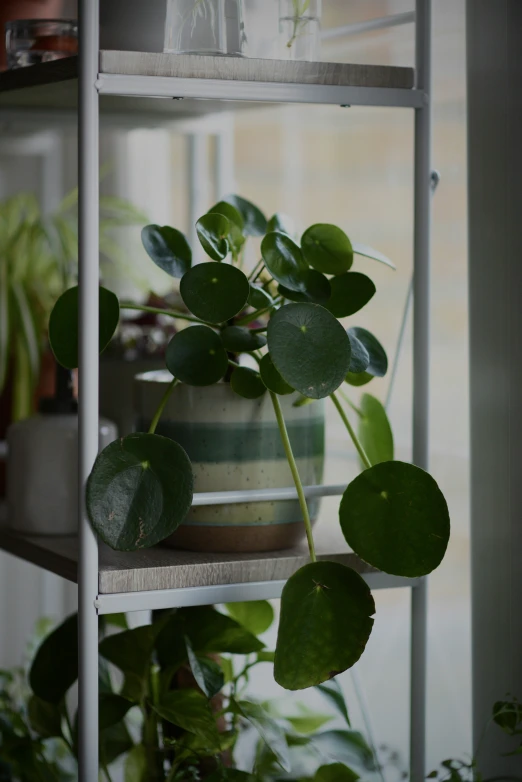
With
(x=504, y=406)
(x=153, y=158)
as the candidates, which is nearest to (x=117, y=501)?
(x=504, y=406)

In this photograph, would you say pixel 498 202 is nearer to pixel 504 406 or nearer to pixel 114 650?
pixel 504 406

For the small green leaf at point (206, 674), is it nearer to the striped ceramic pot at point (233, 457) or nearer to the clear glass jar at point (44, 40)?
the striped ceramic pot at point (233, 457)

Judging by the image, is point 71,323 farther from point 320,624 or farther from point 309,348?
point 320,624

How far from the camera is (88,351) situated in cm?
94

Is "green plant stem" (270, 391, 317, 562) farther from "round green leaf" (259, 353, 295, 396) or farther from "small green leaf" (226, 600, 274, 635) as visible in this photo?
"small green leaf" (226, 600, 274, 635)

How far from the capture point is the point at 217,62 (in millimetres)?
964

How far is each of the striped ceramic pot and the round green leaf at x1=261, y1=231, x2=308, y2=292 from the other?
119 millimetres

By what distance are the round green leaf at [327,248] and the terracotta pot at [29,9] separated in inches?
→ 22.2

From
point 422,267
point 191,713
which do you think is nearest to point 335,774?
point 191,713

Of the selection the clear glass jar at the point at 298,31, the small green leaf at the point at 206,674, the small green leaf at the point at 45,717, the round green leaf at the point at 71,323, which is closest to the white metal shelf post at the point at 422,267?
the clear glass jar at the point at 298,31

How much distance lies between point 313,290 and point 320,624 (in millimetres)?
308

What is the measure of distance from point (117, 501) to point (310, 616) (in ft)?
0.64

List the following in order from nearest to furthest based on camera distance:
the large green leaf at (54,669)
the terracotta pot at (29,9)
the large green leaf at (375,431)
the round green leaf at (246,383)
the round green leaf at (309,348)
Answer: the round green leaf at (309,348)
the round green leaf at (246,383)
the large green leaf at (375,431)
the large green leaf at (54,669)
the terracotta pot at (29,9)

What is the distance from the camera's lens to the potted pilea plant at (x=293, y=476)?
92cm
